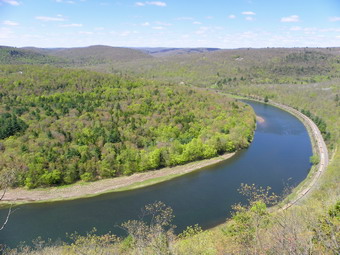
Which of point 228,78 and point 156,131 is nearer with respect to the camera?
point 156,131

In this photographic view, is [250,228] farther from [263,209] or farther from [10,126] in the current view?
[10,126]

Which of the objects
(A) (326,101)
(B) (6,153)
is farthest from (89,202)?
(A) (326,101)

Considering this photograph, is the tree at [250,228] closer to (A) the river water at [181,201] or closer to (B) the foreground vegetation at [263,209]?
(B) the foreground vegetation at [263,209]

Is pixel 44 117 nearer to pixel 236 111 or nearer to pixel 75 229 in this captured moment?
pixel 75 229

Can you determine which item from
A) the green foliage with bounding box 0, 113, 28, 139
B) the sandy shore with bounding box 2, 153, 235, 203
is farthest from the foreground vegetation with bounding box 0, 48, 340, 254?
the green foliage with bounding box 0, 113, 28, 139

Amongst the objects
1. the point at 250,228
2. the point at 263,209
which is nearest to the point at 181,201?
Answer: the point at 263,209

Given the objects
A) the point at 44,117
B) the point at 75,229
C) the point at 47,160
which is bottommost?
the point at 75,229
